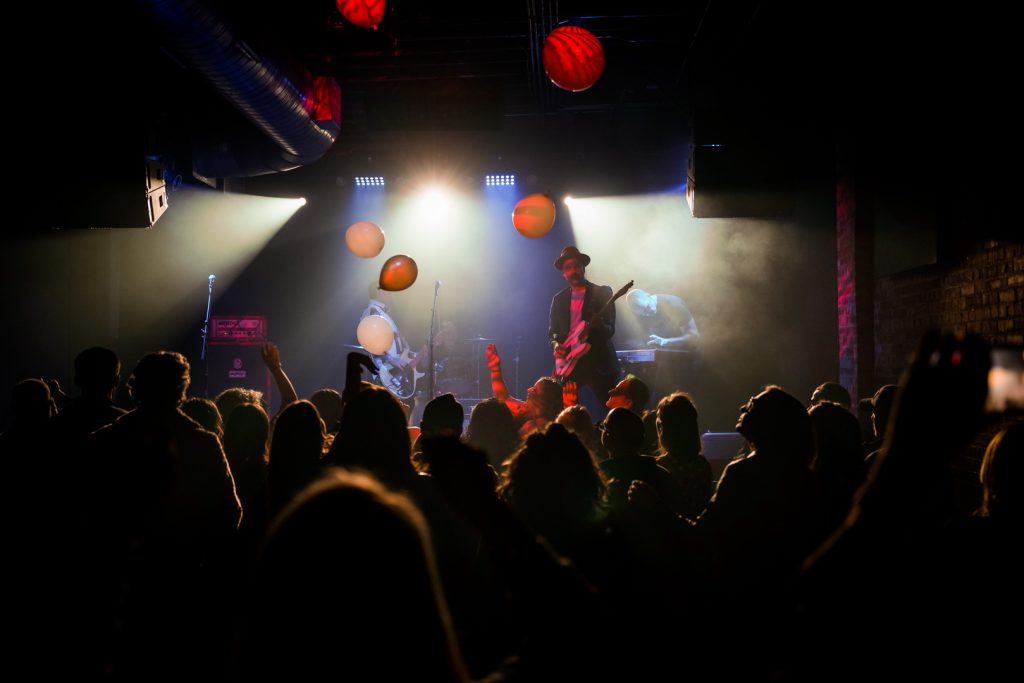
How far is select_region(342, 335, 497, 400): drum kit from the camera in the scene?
1112 cm

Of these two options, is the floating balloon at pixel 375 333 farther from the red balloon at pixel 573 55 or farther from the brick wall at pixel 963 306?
the brick wall at pixel 963 306

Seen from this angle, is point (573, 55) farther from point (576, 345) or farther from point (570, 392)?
point (570, 392)

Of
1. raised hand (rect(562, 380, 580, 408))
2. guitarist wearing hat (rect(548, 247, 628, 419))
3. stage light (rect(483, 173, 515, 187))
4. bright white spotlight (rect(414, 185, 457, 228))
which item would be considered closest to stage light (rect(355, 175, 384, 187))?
bright white spotlight (rect(414, 185, 457, 228))

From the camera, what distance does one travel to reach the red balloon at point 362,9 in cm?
527

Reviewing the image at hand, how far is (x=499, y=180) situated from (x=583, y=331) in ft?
16.6

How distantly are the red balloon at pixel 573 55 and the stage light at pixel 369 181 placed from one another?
6816 millimetres

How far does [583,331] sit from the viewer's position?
7.88 meters

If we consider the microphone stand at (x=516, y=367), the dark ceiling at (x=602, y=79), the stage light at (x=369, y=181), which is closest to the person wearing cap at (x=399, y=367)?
the microphone stand at (x=516, y=367)

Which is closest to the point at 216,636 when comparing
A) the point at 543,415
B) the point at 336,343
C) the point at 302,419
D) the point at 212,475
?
the point at 212,475

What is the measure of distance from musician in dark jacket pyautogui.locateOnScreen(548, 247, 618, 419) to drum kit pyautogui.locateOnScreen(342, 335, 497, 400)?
321 cm

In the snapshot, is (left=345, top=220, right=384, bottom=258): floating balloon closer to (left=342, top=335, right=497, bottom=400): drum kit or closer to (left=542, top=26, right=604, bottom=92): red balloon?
(left=342, top=335, right=497, bottom=400): drum kit

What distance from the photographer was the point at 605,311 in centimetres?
795

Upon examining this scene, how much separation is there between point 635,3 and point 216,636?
24.1 feet

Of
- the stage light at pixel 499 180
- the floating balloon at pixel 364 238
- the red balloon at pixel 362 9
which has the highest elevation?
the stage light at pixel 499 180
